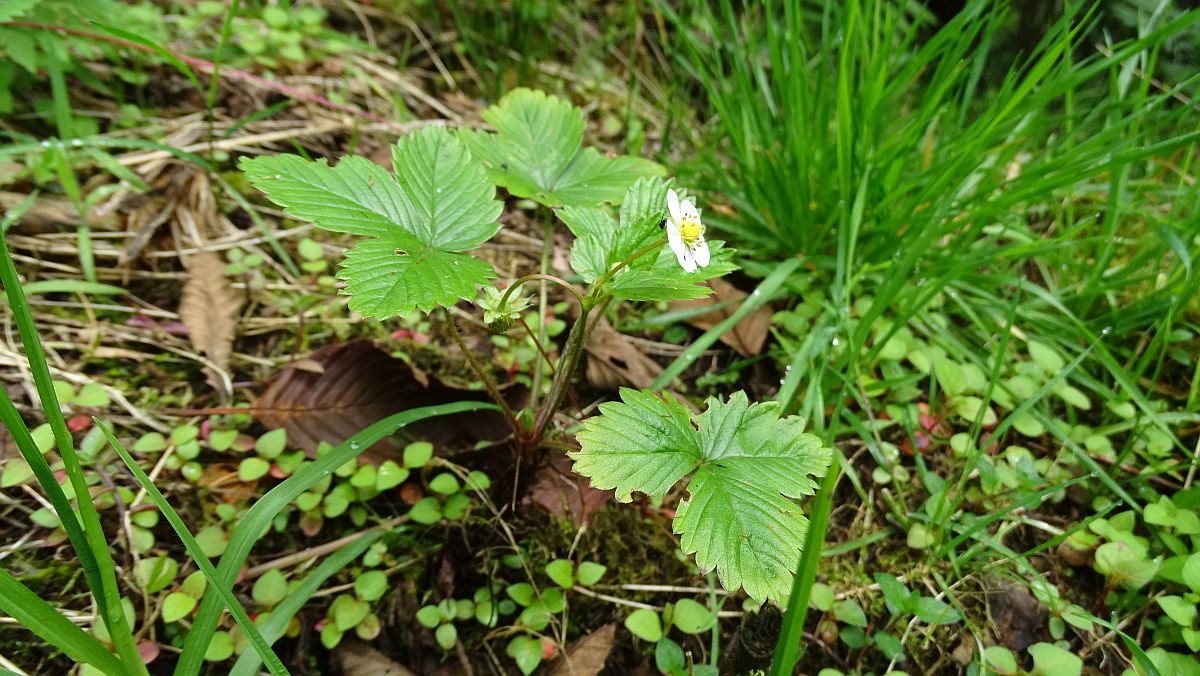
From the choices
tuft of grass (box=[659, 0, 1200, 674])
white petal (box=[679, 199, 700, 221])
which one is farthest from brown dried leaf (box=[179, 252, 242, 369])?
tuft of grass (box=[659, 0, 1200, 674])

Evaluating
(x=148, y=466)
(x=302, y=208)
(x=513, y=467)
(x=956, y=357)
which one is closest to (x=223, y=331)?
(x=148, y=466)

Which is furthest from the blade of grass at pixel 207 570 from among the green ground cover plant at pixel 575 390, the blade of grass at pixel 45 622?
the blade of grass at pixel 45 622

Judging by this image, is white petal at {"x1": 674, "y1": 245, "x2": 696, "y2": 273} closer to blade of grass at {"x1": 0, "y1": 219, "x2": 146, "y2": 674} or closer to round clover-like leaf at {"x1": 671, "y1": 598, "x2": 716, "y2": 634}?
round clover-like leaf at {"x1": 671, "y1": 598, "x2": 716, "y2": 634}

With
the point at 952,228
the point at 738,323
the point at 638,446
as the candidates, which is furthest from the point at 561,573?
the point at 952,228

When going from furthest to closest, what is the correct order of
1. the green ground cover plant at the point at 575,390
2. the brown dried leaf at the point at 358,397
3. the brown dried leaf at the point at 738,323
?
the brown dried leaf at the point at 738,323 → the brown dried leaf at the point at 358,397 → the green ground cover plant at the point at 575,390

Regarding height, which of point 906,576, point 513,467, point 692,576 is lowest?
point 906,576

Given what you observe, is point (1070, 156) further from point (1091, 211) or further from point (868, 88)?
point (1091, 211)

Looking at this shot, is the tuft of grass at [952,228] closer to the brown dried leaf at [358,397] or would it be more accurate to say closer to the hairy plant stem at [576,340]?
the hairy plant stem at [576,340]
